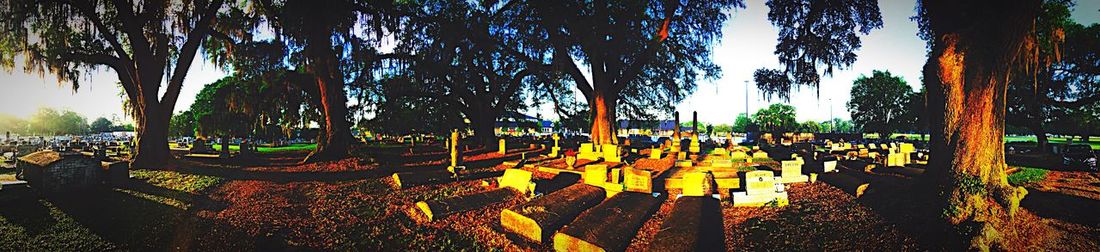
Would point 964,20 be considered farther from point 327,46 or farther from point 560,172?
point 327,46

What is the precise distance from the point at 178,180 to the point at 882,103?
5579 cm

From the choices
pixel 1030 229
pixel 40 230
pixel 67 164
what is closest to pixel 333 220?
pixel 40 230

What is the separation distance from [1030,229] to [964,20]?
10.9 feet

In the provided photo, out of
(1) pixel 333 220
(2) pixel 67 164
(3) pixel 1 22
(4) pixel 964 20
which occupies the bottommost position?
(1) pixel 333 220

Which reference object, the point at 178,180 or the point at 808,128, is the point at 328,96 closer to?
the point at 178,180

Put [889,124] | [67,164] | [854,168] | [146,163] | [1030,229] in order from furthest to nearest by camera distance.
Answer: [889,124], [146,163], [854,168], [67,164], [1030,229]

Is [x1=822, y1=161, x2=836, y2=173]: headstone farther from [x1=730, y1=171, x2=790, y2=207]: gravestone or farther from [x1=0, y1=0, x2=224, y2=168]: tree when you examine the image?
[x1=0, y1=0, x2=224, y2=168]: tree

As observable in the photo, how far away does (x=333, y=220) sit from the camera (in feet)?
21.6

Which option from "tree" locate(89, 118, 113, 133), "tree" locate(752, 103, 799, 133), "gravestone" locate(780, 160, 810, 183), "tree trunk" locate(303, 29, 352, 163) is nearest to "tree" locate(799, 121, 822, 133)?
"tree" locate(752, 103, 799, 133)

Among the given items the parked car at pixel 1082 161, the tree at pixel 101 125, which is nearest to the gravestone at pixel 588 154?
the parked car at pixel 1082 161

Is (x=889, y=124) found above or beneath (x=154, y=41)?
beneath

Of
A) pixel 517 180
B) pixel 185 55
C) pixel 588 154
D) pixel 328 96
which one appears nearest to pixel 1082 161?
pixel 588 154

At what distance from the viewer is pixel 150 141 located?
13383 millimetres

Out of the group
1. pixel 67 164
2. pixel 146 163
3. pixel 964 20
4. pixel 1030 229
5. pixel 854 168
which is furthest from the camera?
pixel 146 163
